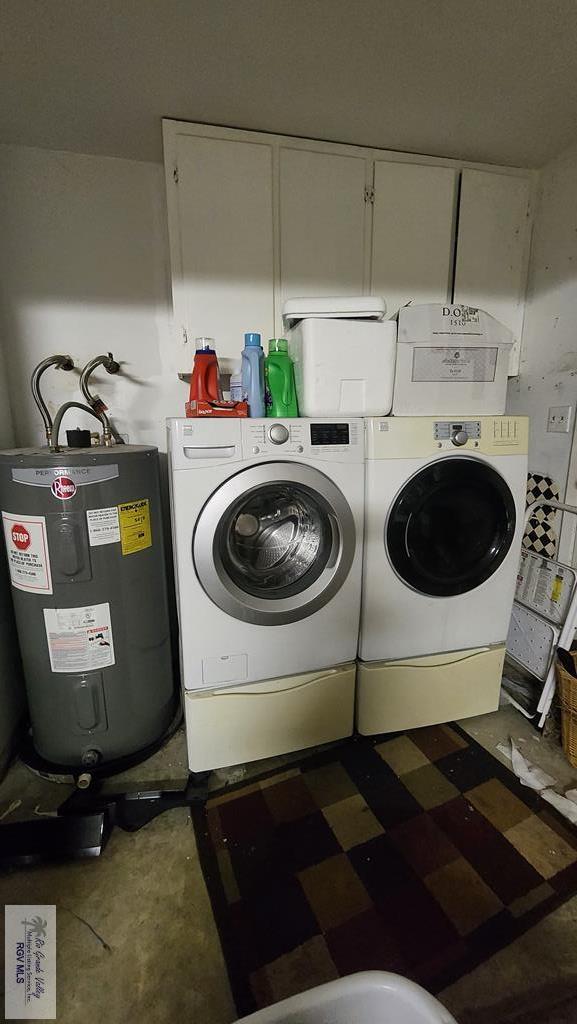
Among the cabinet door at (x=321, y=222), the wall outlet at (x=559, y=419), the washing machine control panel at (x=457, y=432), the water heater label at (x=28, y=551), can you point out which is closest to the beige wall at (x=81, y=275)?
the cabinet door at (x=321, y=222)

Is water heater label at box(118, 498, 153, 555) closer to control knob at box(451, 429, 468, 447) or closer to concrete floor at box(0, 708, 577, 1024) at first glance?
concrete floor at box(0, 708, 577, 1024)

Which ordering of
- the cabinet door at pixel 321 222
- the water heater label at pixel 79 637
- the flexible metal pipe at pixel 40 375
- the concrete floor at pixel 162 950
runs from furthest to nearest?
the cabinet door at pixel 321 222, the flexible metal pipe at pixel 40 375, the water heater label at pixel 79 637, the concrete floor at pixel 162 950

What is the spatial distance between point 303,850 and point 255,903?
0.19 m

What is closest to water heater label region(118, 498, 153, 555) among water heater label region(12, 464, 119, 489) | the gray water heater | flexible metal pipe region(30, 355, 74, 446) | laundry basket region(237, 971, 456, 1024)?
the gray water heater

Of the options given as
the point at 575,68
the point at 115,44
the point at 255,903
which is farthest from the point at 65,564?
the point at 575,68

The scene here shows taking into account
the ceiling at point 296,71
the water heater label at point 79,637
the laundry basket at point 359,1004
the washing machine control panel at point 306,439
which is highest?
the ceiling at point 296,71

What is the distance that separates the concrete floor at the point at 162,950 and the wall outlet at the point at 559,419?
151 cm

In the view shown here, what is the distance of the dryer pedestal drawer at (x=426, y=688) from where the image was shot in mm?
1467

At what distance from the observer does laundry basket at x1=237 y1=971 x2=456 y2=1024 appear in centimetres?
57

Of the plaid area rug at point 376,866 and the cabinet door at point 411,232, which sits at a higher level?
the cabinet door at point 411,232

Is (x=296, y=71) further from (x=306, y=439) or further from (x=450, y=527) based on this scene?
(x=450, y=527)

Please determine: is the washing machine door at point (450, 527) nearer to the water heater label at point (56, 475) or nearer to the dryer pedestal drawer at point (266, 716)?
the dryer pedestal drawer at point (266, 716)

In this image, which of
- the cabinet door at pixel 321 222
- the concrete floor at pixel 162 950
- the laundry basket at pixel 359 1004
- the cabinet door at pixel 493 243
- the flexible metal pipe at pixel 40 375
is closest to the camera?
the laundry basket at pixel 359 1004

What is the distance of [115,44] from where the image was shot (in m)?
1.18
